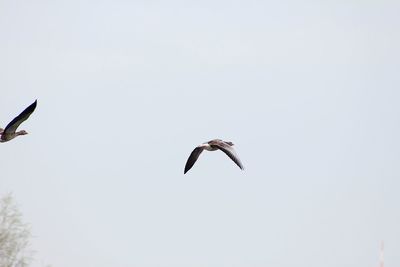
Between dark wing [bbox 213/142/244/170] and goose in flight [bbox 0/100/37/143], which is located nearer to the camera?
goose in flight [bbox 0/100/37/143]

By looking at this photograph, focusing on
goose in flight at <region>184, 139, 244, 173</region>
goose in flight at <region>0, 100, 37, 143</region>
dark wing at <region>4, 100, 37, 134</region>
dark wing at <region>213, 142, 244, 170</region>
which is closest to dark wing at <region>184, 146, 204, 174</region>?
goose in flight at <region>184, 139, 244, 173</region>

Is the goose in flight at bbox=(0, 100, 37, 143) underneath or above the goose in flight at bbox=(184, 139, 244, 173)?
underneath

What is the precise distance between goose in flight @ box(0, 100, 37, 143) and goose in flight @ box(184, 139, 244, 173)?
17.5 feet

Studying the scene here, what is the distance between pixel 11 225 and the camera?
52.7 meters

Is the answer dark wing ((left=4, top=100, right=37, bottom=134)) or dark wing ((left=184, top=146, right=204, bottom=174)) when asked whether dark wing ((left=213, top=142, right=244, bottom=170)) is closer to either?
dark wing ((left=184, top=146, right=204, bottom=174))

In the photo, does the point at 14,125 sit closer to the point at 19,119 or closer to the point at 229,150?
the point at 19,119

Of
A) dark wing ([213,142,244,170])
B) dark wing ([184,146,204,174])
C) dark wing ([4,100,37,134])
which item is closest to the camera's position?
dark wing ([4,100,37,134])

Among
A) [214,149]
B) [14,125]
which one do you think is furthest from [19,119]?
[214,149]

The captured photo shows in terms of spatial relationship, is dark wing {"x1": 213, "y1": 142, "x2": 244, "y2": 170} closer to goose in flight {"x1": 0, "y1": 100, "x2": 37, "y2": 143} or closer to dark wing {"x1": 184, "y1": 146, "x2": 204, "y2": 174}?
dark wing {"x1": 184, "y1": 146, "x2": 204, "y2": 174}

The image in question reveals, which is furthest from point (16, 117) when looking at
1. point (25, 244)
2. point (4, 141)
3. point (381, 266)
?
point (381, 266)

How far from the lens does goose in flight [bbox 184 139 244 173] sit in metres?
51.1

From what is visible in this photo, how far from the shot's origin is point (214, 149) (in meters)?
52.4

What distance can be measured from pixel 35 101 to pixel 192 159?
22.6 feet

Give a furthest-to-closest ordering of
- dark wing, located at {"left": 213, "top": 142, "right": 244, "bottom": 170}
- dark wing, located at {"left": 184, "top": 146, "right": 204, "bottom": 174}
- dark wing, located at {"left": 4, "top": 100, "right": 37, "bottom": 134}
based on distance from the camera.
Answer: dark wing, located at {"left": 184, "top": 146, "right": 204, "bottom": 174} < dark wing, located at {"left": 213, "top": 142, "right": 244, "bottom": 170} < dark wing, located at {"left": 4, "top": 100, "right": 37, "bottom": 134}
